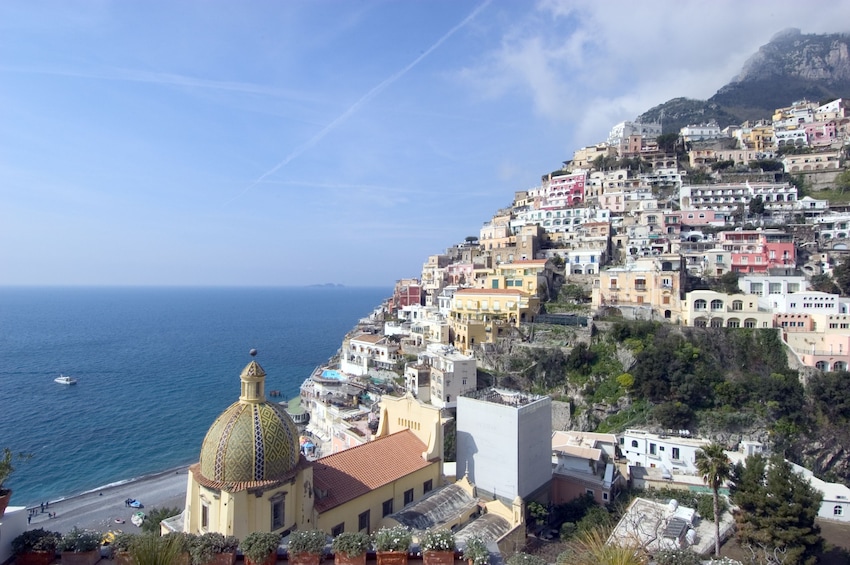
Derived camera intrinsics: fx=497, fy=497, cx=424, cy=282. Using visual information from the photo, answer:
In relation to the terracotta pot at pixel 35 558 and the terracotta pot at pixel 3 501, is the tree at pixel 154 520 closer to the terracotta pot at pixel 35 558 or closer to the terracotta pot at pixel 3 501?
the terracotta pot at pixel 35 558

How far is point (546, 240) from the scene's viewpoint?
61.4m

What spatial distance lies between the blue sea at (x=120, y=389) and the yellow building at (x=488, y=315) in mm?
25606

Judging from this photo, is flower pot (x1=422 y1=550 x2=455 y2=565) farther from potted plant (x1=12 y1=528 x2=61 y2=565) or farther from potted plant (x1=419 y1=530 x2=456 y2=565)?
potted plant (x1=12 y1=528 x2=61 y2=565)

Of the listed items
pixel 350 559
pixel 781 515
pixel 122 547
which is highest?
pixel 122 547

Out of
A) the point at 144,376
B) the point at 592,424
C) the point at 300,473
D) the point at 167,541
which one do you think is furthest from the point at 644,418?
the point at 144,376

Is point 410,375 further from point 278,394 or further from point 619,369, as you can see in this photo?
point 278,394

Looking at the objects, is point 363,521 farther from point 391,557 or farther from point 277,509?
point 391,557

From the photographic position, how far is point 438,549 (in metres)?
8.45

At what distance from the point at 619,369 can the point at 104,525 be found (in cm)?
3649

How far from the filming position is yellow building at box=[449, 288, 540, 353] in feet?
149

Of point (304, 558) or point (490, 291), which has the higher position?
point (490, 291)

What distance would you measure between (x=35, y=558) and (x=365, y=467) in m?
10.6

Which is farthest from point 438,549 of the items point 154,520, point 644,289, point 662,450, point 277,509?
point 644,289

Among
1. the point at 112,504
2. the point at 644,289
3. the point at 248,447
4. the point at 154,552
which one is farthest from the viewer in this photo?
the point at 644,289
